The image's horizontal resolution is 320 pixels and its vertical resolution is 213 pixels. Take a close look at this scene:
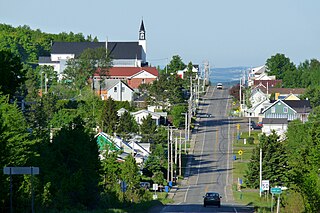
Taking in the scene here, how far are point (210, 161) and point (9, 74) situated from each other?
49717mm

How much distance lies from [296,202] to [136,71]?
108474mm

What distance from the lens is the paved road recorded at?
226 ft

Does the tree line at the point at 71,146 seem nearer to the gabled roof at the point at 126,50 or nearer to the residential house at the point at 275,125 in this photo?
the residential house at the point at 275,125

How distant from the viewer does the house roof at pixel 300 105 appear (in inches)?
4606

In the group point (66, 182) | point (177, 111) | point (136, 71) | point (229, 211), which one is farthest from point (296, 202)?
point (136, 71)

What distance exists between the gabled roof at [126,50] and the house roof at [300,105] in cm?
4846

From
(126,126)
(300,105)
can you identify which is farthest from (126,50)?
(126,126)

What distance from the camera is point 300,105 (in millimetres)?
119125

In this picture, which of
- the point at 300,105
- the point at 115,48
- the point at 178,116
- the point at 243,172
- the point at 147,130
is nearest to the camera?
the point at 243,172

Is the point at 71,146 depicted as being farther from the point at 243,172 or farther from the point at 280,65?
the point at 280,65

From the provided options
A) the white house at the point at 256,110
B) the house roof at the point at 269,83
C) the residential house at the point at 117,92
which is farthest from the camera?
the house roof at the point at 269,83

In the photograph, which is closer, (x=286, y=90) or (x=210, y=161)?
(x=210, y=161)

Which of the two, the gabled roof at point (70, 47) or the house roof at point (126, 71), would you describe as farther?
the gabled roof at point (70, 47)

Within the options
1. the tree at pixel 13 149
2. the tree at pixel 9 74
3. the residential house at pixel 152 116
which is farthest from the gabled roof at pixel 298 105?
the tree at pixel 13 149
